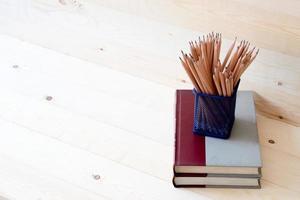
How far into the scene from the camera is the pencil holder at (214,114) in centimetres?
72

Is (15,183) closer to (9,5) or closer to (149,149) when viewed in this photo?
(149,149)

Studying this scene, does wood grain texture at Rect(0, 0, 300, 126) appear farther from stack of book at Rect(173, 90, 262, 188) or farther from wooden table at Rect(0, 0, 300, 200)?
stack of book at Rect(173, 90, 262, 188)

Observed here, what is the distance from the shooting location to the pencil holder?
0.72 meters

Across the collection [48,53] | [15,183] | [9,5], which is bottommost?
[15,183]

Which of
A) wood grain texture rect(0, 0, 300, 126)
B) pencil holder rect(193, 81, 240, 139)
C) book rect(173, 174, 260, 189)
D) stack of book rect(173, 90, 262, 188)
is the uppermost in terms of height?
wood grain texture rect(0, 0, 300, 126)

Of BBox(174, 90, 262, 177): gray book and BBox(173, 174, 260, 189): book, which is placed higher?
BBox(174, 90, 262, 177): gray book

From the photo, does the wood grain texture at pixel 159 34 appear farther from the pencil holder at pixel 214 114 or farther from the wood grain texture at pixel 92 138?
the pencil holder at pixel 214 114

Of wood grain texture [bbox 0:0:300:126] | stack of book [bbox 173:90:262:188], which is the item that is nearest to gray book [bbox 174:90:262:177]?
stack of book [bbox 173:90:262:188]

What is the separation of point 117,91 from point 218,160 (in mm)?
284

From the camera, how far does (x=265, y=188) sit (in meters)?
0.73

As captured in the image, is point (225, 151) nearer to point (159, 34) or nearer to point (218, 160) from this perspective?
point (218, 160)

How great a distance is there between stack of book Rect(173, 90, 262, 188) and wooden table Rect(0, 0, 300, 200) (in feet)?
0.06

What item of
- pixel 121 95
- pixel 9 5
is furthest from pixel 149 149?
pixel 9 5

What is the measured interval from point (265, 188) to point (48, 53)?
559 millimetres
